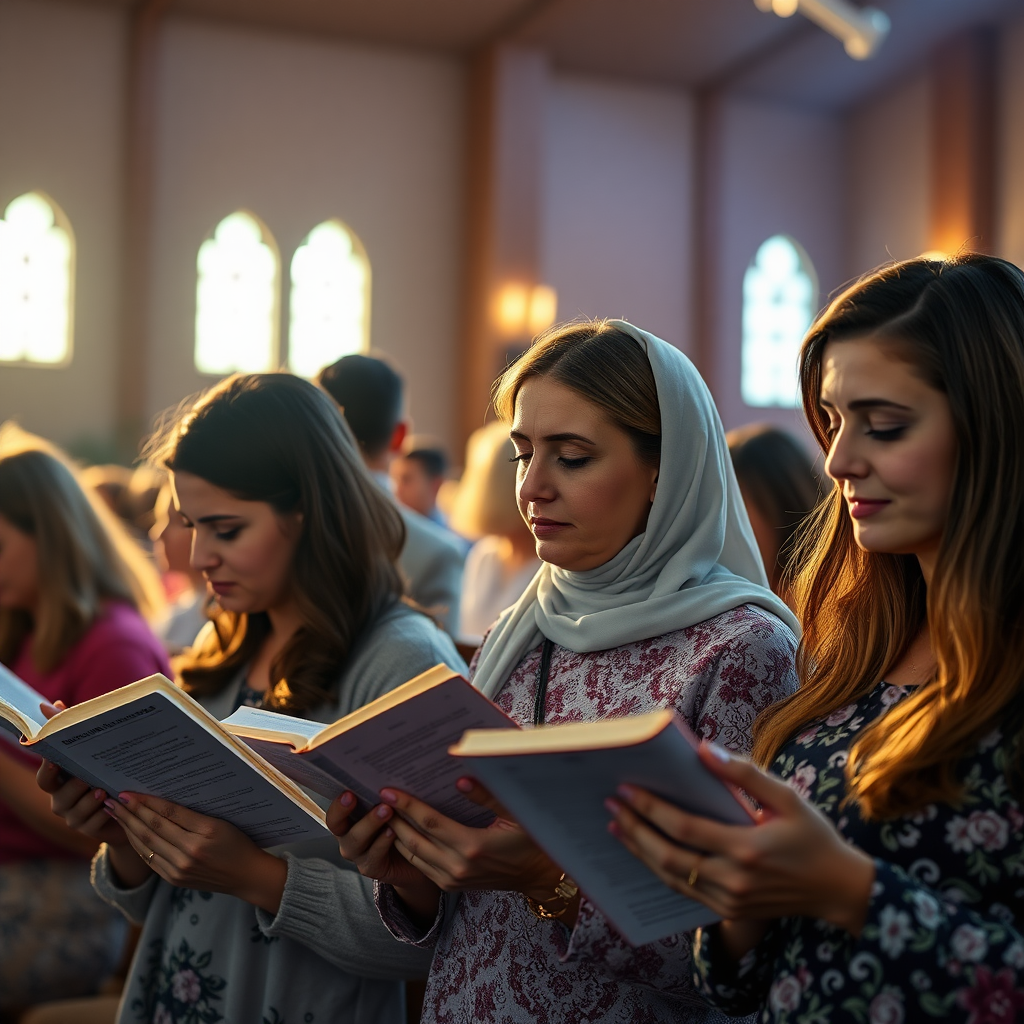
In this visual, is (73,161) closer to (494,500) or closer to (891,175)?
(891,175)

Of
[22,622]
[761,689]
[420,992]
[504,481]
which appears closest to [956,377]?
[761,689]

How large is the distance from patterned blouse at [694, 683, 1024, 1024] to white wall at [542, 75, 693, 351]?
11.9m

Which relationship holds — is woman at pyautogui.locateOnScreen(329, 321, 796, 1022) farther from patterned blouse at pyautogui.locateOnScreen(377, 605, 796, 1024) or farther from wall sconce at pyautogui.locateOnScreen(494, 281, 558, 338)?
wall sconce at pyautogui.locateOnScreen(494, 281, 558, 338)

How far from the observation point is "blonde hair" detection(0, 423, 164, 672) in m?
2.62

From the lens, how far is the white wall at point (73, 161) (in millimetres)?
11336

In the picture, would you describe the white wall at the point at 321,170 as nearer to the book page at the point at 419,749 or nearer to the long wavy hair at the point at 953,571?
the book page at the point at 419,749

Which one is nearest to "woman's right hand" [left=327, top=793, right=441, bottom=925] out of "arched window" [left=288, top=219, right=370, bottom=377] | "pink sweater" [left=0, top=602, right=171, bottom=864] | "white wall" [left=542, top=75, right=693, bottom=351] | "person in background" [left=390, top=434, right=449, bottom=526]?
"pink sweater" [left=0, top=602, right=171, bottom=864]

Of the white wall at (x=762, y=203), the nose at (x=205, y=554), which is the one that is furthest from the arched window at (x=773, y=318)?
the nose at (x=205, y=554)

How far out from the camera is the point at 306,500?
2.07 m

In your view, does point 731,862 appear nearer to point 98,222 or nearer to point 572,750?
point 572,750

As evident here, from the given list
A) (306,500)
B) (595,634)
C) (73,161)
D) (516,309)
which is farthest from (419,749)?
(73,161)

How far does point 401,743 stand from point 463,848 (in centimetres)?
16

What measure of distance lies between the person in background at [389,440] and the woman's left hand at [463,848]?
1.73 meters

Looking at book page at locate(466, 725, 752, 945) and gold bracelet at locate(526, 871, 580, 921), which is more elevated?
book page at locate(466, 725, 752, 945)
